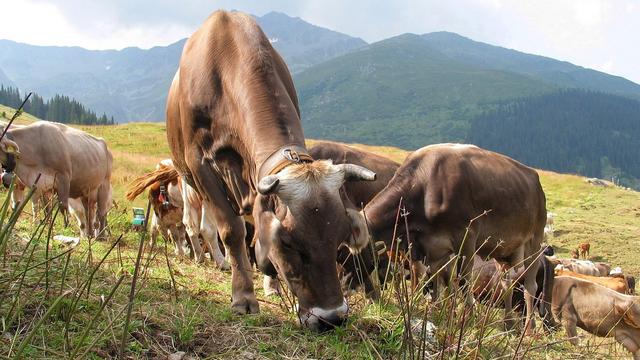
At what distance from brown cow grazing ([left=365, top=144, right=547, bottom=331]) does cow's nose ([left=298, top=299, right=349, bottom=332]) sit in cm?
383

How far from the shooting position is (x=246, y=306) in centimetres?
502

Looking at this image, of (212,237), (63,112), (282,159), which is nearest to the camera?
(282,159)

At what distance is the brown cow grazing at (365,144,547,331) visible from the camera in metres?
8.20

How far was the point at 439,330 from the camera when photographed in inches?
169

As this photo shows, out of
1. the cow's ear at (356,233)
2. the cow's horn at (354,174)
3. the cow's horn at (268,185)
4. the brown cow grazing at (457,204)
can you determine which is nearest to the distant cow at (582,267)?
the brown cow grazing at (457,204)

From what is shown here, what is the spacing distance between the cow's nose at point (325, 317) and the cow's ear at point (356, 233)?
0.47 meters

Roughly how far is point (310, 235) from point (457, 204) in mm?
4808

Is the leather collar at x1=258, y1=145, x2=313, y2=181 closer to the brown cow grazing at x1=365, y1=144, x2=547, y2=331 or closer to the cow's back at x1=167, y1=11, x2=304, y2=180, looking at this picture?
the cow's back at x1=167, y1=11, x2=304, y2=180

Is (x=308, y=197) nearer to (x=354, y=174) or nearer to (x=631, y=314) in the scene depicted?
(x=354, y=174)

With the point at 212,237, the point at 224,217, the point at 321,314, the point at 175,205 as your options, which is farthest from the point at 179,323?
the point at 175,205

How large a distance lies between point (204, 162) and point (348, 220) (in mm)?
2004

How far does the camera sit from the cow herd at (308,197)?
4.09m

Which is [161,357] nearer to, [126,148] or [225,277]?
[225,277]

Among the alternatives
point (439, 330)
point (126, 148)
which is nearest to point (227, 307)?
point (439, 330)
